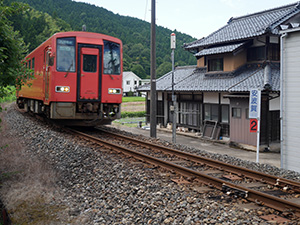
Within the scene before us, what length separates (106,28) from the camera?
297 ft

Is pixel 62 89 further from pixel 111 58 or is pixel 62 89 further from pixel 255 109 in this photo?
pixel 255 109

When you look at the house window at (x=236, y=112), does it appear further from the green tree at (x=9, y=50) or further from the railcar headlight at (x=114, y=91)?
the green tree at (x=9, y=50)

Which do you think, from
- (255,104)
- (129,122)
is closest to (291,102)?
Answer: (255,104)

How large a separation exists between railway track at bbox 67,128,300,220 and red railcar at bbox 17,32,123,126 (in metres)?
2.29

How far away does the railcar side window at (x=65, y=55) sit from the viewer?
953 centimetres

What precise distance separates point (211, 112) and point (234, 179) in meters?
10.4

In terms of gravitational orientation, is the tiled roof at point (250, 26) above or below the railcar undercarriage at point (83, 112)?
above

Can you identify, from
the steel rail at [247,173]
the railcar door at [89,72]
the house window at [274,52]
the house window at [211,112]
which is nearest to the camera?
the steel rail at [247,173]

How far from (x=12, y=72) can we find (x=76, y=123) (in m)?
5.09

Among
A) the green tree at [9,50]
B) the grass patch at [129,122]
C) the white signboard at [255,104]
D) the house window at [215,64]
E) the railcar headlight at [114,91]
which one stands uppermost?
the house window at [215,64]

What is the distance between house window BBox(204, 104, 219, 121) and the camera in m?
15.4

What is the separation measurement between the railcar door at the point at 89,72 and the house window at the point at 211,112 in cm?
735

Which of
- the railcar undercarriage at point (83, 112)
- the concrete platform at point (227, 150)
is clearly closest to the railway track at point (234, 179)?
the railcar undercarriage at point (83, 112)

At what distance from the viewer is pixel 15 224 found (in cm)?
433
